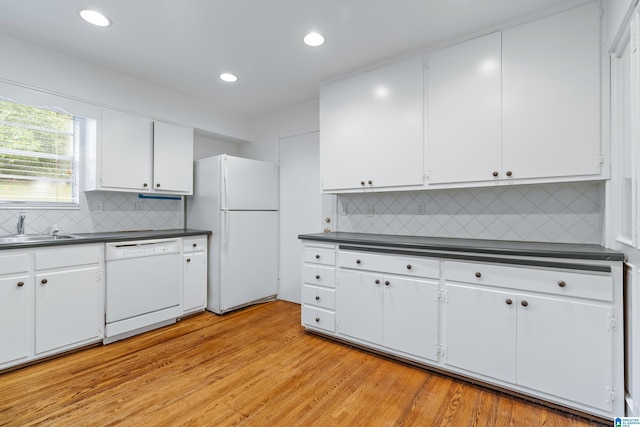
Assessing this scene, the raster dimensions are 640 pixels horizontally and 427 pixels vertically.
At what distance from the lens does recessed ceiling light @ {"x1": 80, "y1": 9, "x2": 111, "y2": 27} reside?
1991mm

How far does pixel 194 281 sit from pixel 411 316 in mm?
2332

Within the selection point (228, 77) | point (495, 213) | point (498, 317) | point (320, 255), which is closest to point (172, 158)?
point (228, 77)

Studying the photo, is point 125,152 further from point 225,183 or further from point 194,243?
point 194,243

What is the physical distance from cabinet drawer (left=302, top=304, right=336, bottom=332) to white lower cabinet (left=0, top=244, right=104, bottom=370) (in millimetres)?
1758

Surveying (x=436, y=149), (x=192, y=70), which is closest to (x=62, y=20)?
(x=192, y=70)

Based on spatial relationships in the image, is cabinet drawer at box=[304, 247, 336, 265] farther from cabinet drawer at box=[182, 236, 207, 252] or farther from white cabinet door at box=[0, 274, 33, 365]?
white cabinet door at box=[0, 274, 33, 365]

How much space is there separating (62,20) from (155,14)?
689 mm

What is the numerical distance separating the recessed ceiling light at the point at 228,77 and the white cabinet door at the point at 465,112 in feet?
6.01

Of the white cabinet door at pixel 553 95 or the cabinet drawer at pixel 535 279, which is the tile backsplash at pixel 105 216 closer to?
the cabinet drawer at pixel 535 279

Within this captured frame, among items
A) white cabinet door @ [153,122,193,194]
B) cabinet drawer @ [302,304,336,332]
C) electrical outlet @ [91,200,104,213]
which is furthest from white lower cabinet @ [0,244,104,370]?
cabinet drawer @ [302,304,336,332]

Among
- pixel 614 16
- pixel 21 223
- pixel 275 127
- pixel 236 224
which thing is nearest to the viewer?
pixel 614 16

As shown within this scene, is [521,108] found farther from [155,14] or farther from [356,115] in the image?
[155,14]

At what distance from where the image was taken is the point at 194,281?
329 cm

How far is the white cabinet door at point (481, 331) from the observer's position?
1.84 meters
